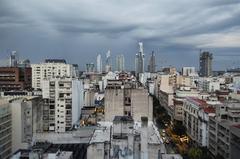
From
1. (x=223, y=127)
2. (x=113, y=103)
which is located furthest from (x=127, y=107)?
(x=223, y=127)

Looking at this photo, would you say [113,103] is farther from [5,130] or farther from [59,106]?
[59,106]

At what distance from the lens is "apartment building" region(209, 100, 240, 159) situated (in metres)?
27.7

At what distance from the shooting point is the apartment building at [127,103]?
81.8ft

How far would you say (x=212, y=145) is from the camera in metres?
31.8

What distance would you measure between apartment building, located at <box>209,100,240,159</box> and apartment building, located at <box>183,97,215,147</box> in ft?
5.73

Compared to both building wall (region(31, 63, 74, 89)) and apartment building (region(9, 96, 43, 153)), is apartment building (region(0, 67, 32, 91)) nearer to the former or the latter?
building wall (region(31, 63, 74, 89))

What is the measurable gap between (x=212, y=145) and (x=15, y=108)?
49.4 ft

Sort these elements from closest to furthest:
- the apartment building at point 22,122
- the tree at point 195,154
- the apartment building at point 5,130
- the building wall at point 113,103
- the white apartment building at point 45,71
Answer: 1. the building wall at point 113,103
2. the apartment building at point 5,130
3. the apartment building at point 22,122
4. the tree at point 195,154
5. the white apartment building at point 45,71

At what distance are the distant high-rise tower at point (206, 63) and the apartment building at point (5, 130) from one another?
102 metres

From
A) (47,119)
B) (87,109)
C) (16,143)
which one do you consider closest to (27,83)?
(87,109)

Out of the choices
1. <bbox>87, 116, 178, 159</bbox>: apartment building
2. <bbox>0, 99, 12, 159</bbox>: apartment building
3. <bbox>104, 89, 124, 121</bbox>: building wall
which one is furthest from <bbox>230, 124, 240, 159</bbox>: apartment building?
<bbox>0, 99, 12, 159</bbox>: apartment building

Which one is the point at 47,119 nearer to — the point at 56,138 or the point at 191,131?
the point at 56,138

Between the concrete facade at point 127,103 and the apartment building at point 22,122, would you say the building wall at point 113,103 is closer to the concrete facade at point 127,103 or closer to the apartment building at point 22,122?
the concrete facade at point 127,103

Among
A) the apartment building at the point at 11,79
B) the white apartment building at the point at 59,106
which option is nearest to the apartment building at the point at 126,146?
the white apartment building at the point at 59,106
